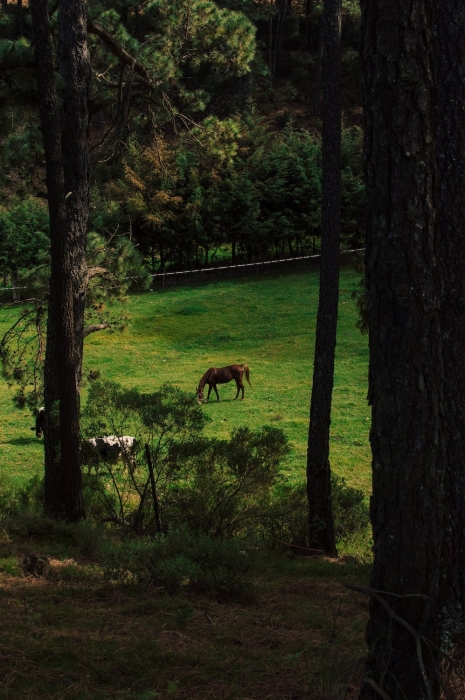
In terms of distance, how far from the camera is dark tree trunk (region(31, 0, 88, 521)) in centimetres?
870

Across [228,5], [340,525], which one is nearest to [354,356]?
[340,525]

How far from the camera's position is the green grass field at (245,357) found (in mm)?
16781

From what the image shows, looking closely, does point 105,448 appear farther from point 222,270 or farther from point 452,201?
point 222,270

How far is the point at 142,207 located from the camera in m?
32.6

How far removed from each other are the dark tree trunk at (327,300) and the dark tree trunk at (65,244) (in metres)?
3.08

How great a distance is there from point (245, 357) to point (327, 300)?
14348mm

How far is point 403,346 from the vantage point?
13.1 ft

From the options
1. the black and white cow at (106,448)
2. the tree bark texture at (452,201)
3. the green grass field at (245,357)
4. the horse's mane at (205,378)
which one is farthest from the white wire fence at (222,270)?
the tree bark texture at (452,201)

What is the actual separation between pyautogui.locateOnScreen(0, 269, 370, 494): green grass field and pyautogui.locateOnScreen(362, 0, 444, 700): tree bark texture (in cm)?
970

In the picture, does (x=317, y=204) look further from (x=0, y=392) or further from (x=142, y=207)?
(x=0, y=392)

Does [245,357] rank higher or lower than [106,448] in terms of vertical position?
higher

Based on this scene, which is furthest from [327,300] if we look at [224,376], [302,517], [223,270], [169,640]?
[223,270]

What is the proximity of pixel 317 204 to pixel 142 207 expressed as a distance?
829cm

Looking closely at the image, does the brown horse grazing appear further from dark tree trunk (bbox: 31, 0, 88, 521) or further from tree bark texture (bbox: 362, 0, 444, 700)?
tree bark texture (bbox: 362, 0, 444, 700)
